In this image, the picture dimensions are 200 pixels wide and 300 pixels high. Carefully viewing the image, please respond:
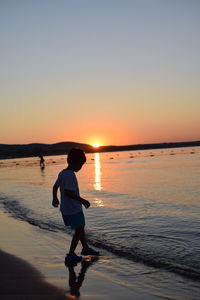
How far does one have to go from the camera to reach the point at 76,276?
5.41 m

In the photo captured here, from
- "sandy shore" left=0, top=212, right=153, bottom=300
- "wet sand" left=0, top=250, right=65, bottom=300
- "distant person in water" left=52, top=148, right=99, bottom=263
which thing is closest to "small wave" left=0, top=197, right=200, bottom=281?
"sandy shore" left=0, top=212, right=153, bottom=300

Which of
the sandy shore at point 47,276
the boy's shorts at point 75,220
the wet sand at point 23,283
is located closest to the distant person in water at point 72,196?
the boy's shorts at point 75,220

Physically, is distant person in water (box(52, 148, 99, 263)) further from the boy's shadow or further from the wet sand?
the wet sand

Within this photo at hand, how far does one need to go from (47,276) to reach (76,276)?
0.46 m

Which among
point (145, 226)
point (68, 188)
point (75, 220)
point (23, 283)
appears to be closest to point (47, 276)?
point (23, 283)

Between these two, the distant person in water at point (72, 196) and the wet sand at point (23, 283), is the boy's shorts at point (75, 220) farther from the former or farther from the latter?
the wet sand at point (23, 283)

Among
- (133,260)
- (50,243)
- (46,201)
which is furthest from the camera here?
(46,201)

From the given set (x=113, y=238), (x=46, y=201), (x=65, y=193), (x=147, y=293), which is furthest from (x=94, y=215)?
(x=147, y=293)

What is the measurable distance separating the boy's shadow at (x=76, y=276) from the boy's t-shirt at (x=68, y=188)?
932mm

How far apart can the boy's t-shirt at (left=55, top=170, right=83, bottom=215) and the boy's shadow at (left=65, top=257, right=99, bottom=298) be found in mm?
932

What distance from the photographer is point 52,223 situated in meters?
9.91

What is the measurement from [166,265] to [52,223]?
15.2ft

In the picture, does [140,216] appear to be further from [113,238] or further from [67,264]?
[67,264]

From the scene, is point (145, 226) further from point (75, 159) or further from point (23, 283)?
point (23, 283)
